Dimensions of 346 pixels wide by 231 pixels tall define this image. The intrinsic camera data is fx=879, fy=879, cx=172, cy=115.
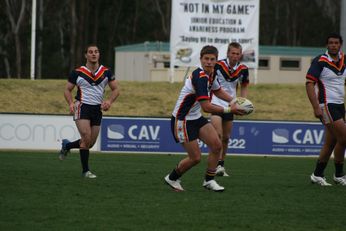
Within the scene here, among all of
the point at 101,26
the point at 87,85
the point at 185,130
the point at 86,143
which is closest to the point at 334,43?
the point at 185,130

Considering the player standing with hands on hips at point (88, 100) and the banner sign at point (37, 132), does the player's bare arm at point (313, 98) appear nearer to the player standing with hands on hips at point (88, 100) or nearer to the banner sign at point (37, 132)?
the player standing with hands on hips at point (88, 100)

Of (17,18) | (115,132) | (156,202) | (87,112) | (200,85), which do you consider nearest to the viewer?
(156,202)

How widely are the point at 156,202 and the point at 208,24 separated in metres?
20.6

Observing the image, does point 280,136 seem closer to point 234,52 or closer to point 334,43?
point 234,52

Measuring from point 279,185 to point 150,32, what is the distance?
58.1 meters

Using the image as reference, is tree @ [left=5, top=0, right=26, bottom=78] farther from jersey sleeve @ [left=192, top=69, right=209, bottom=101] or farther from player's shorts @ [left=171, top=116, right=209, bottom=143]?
jersey sleeve @ [left=192, top=69, right=209, bottom=101]

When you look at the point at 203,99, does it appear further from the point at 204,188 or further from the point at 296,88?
the point at 296,88

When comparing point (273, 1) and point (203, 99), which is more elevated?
point (273, 1)

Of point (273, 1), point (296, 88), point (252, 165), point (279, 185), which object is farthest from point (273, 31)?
point (279, 185)

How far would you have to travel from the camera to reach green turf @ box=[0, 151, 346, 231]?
28.0 feet

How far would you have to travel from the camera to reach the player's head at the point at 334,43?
12211mm

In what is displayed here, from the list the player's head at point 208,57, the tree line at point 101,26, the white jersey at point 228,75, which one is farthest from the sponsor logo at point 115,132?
the tree line at point 101,26

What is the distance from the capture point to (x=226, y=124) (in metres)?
14.6

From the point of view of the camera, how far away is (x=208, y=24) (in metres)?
30.3
